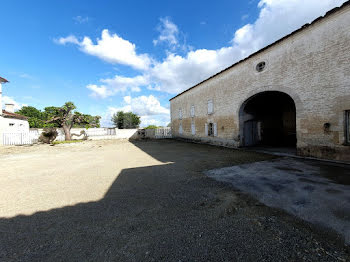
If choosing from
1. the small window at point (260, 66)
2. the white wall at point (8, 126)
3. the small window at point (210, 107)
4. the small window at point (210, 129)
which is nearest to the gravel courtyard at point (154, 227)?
the small window at point (260, 66)

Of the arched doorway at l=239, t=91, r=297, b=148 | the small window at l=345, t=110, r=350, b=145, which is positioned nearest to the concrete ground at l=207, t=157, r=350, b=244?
the small window at l=345, t=110, r=350, b=145

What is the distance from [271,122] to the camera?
11.1m

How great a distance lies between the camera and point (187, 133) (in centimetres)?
1580

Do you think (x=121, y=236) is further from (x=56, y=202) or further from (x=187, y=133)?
(x=187, y=133)

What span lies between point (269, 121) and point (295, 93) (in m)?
5.19

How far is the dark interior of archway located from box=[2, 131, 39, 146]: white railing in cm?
2244

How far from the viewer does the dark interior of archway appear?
32.7ft

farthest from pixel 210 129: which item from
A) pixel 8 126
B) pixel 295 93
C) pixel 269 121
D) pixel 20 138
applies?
pixel 8 126

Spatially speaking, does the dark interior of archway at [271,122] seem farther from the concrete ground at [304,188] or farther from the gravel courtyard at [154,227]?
the gravel courtyard at [154,227]

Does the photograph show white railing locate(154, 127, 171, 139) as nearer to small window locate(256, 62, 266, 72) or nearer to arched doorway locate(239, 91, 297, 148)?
arched doorway locate(239, 91, 297, 148)

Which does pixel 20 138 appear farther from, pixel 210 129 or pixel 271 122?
pixel 271 122

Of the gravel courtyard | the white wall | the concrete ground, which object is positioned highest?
the white wall

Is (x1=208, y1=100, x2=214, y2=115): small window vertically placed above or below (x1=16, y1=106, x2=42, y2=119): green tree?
below

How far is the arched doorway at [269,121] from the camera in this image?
32.0ft
